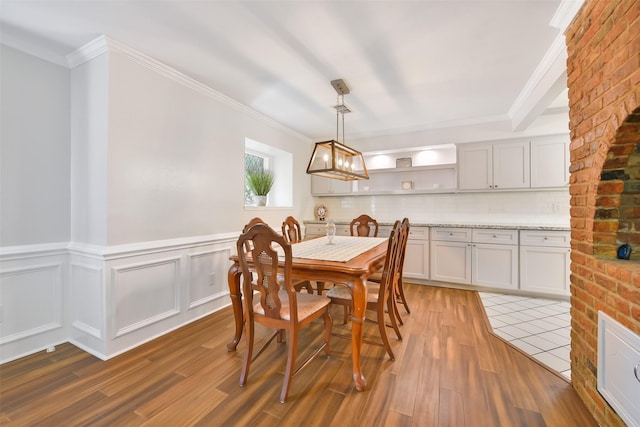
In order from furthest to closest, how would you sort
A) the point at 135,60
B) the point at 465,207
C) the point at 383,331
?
the point at 465,207, the point at 135,60, the point at 383,331

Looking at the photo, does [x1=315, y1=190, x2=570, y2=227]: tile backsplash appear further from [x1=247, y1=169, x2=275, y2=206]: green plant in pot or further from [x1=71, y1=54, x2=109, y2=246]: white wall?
[x1=71, y1=54, x2=109, y2=246]: white wall

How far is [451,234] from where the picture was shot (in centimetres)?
386

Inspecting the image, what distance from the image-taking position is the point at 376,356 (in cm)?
209

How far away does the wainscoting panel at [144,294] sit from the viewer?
2156 millimetres

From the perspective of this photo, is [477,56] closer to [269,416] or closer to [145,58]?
[145,58]

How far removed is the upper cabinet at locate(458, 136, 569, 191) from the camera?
3527 mm

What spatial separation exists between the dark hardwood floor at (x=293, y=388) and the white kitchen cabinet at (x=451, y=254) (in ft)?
4.99

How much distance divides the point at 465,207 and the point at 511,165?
0.86 metres

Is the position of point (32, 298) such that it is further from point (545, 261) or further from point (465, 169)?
point (545, 261)

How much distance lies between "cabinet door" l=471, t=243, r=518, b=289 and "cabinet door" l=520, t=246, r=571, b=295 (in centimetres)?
10

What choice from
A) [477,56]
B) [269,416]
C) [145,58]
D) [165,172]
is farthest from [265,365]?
[477,56]

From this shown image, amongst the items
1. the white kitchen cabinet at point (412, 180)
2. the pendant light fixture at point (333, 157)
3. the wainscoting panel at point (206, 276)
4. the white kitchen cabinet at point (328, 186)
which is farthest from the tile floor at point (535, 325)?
the wainscoting panel at point (206, 276)

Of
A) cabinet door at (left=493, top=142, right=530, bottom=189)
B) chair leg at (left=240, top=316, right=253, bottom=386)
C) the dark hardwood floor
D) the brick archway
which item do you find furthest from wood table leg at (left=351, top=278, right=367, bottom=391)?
cabinet door at (left=493, top=142, right=530, bottom=189)

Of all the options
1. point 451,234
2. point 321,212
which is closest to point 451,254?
point 451,234
